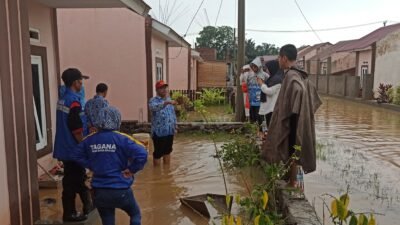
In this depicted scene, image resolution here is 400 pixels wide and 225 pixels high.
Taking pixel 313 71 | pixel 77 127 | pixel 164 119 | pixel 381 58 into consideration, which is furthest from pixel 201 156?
pixel 313 71

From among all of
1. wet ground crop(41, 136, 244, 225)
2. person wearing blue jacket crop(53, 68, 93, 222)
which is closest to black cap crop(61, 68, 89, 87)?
person wearing blue jacket crop(53, 68, 93, 222)

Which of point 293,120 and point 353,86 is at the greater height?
point 293,120

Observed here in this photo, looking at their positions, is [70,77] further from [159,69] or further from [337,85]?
[337,85]

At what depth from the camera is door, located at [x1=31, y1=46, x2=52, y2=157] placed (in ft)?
19.2

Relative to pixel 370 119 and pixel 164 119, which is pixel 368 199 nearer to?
pixel 164 119

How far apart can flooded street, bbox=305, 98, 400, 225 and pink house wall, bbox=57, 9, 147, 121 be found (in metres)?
5.23

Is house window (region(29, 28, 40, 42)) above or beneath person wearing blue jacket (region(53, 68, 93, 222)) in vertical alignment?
above

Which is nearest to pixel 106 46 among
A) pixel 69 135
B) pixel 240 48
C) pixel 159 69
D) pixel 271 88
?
pixel 159 69

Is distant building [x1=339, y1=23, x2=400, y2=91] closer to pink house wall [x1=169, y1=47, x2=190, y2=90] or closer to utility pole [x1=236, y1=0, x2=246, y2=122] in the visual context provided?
pink house wall [x1=169, y1=47, x2=190, y2=90]

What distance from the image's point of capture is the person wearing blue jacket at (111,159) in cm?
336

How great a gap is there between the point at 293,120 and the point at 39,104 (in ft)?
12.3

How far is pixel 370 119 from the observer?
14.7m

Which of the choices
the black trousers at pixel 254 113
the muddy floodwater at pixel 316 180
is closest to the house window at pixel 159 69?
the muddy floodwater at pixel 316 180

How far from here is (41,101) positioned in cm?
604
